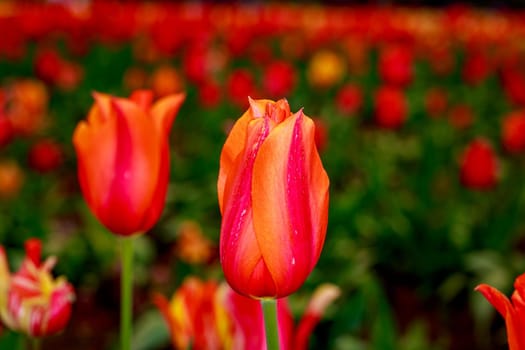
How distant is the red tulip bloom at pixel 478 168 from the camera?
8.22 feet

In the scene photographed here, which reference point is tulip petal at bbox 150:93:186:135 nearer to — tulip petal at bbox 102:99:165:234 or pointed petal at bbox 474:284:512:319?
tulip petal at bbox 102:99:165:234

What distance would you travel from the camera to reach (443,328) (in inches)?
101

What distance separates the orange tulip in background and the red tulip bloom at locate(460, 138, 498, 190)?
5.54ft

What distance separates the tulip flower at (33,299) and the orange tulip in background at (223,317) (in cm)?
11

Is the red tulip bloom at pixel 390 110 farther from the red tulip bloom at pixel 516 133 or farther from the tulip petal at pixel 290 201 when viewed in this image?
the tulip petal at pixel 290 201

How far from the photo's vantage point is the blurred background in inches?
97.4

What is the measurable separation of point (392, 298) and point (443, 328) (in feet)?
0.78

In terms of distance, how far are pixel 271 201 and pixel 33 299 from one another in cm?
43

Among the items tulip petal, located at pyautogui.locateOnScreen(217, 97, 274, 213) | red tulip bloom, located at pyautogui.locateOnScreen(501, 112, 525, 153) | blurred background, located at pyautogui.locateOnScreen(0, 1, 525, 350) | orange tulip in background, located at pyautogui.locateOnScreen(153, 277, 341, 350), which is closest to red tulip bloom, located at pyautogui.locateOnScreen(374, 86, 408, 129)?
blurred background, located at pyautogui.locateOnScreen(0, 1, 525, 350)

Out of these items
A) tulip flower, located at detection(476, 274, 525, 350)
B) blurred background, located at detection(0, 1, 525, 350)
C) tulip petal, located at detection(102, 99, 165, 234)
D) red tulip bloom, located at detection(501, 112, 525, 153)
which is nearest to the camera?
tulip flower, located at detection(476, 274, 525, 350)

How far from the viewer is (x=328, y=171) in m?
3.48

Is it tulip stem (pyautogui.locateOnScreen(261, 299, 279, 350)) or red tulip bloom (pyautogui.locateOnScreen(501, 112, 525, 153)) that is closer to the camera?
tulip stem (pyautogui.locateOnScreen(261, 299, 279, 350))

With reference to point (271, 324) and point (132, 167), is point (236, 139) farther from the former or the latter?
point (132, 167)

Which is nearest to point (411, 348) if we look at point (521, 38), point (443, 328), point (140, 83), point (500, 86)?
point (443, 328)
